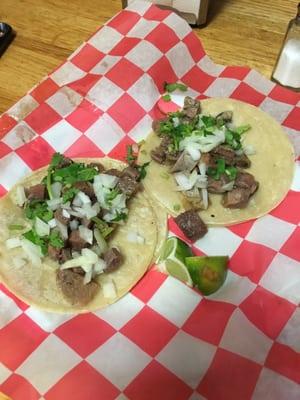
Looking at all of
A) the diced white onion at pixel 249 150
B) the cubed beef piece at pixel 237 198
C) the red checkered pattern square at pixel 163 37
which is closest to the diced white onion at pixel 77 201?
the cubed beef piece at pixel 237 198

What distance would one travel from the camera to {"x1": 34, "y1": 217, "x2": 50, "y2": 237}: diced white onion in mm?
1915

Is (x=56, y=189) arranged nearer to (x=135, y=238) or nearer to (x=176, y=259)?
(x=135, y=238)

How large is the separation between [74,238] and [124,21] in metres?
1.55

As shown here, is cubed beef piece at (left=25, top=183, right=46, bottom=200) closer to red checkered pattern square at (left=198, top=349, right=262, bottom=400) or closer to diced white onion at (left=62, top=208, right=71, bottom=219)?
diced white onion at (left=62, top=208, right=71, bottom=219)

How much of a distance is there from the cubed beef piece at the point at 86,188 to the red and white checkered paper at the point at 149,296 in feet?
1.31

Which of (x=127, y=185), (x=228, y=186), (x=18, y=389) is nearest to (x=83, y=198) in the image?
(x=127, y=185)

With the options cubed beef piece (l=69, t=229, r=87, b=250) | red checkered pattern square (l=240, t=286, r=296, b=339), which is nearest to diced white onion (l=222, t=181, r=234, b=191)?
red checkered pattern square (l=240, t=286, r=296, b=339)

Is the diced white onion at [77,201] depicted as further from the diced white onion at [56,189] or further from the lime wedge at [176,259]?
the lime wedge at [176,259]

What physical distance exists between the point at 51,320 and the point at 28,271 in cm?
25

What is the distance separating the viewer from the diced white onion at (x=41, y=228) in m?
1.92

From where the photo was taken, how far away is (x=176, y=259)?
190 centimetres

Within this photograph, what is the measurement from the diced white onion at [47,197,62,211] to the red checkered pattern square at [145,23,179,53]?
1231mm

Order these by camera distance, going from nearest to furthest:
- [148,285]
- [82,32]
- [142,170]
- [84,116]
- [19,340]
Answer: [19,340] → [148,285] → [142,170] → [84,116] → [82,32]

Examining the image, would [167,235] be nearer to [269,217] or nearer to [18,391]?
[269,217]
